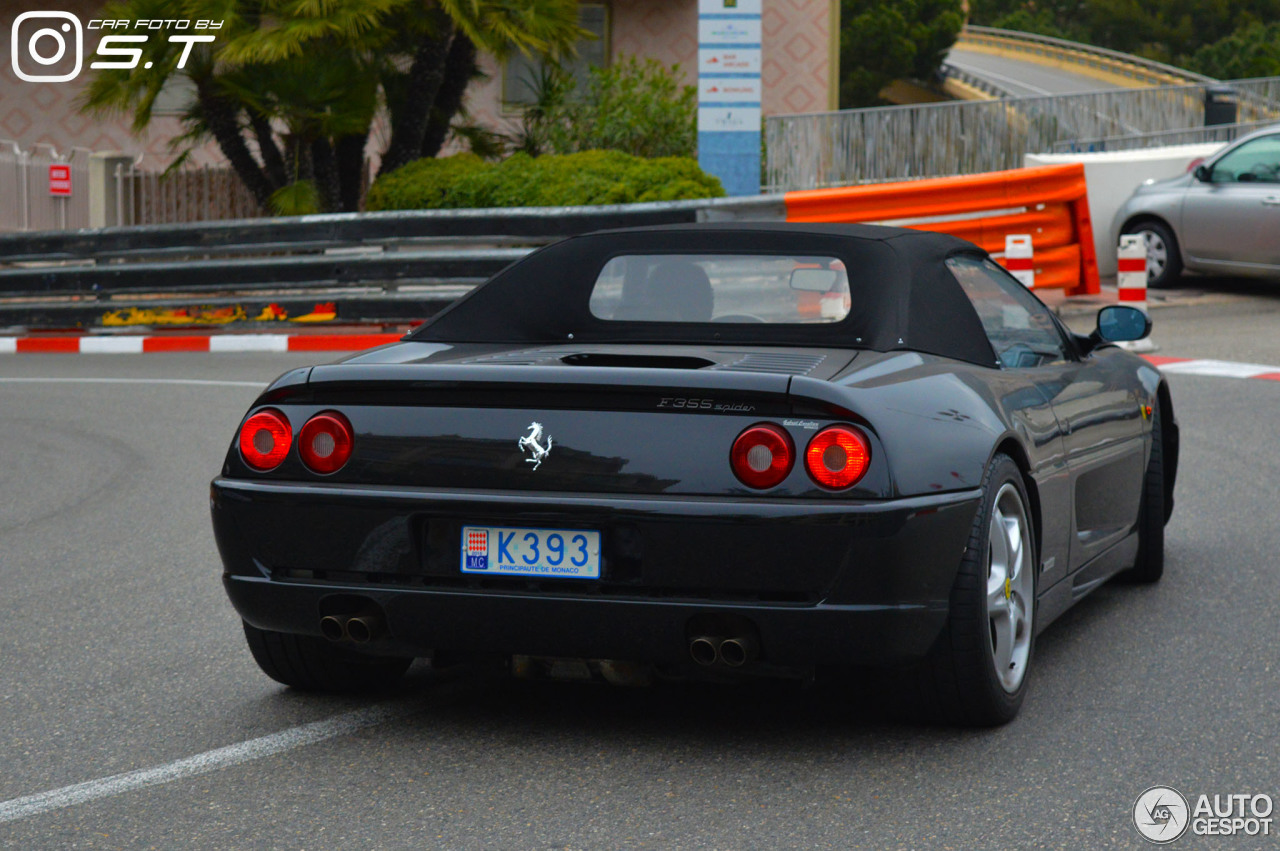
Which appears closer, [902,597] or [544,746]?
[902,597]

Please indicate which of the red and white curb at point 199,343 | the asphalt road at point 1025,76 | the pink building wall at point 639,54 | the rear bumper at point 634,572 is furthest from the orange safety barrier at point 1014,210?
the asphalt road at point 1025,76

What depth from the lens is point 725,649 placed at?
3.83 metres

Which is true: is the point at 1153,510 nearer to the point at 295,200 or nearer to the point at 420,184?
the point at 420,184

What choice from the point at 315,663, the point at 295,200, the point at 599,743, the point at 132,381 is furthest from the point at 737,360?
the point at 295,200

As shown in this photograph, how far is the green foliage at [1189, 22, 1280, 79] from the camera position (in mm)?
64188

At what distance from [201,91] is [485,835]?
15.8 m

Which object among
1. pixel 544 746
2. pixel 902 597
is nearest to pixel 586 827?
pixel 544 746

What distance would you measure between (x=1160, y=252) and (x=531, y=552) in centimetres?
1430

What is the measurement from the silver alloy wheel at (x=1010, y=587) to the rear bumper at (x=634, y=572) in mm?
306

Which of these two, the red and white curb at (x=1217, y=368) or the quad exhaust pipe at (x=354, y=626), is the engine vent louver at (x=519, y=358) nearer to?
the quad exhaust pipe at (x=354, y=626)

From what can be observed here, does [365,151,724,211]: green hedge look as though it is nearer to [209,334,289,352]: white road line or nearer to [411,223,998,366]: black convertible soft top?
[209,334,289,352]: white road line

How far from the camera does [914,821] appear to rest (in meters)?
3.56

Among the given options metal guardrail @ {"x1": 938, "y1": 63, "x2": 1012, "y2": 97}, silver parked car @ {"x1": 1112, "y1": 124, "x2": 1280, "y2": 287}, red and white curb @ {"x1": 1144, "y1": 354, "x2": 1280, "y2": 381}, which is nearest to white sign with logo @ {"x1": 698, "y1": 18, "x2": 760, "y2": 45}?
silver parked car @ {"x1": 1112, "y1": 124, "x2": 1280, "y2": 287}

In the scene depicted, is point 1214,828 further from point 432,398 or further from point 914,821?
point 432,398
